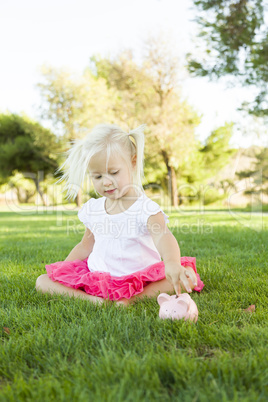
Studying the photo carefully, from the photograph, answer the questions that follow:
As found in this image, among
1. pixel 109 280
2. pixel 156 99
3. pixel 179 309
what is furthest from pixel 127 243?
pixel 156 99

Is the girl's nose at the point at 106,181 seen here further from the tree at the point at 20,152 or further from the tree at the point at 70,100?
the tree at the point at 20,152

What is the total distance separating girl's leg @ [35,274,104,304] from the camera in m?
2.37

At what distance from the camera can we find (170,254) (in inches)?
85.7

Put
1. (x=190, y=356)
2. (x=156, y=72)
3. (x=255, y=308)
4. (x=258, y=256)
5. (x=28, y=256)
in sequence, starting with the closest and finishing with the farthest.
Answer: (x=190, y=356), (x=255, y=308), (x=258, y=256), (x=28, y=256), (x=156, y=72)

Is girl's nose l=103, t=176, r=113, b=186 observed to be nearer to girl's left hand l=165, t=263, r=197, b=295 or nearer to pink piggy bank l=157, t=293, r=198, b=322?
girl's left hand l=165, t=263, r=197, b=295

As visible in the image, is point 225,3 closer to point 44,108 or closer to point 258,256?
point 258,256

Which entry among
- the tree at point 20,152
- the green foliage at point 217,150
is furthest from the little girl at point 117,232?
the tree at point 20,152

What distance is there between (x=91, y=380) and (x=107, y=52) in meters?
21.1

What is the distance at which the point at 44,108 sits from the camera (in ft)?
66.0

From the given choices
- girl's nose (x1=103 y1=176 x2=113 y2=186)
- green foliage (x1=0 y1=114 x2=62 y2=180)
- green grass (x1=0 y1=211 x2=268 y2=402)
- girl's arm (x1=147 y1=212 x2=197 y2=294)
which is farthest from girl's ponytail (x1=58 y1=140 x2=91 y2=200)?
green foliage (x1=0 y1=114 x2=62 y2=180)

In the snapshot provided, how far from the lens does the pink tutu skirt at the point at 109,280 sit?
7.66ft

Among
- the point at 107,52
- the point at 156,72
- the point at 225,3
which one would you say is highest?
the point at 107,52

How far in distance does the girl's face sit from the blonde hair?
37 mm

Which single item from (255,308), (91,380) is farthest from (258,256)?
(91,380)
